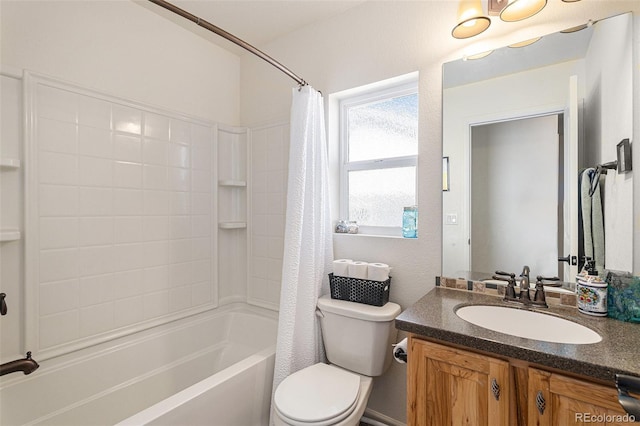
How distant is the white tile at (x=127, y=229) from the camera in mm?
1829

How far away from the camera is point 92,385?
65.1 inches

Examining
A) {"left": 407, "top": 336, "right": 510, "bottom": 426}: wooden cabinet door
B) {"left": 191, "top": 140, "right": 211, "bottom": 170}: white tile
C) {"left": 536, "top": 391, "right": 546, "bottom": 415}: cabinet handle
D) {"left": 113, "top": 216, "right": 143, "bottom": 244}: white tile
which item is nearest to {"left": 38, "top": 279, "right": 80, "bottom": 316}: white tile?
{"left": 113, "top": 216, "right": 143, "bottom": 244}: white tile

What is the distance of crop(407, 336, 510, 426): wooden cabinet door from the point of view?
945 mm

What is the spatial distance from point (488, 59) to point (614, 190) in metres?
0.81

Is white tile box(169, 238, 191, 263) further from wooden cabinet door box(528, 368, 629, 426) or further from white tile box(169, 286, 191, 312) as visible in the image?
wooden cabinet door box(528, 368, 629, 426)

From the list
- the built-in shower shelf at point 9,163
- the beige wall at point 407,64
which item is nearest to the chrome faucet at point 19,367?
the built-in shower shelf at point 9,163

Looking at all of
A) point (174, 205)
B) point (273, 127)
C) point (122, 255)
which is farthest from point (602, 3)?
point (122, 255)

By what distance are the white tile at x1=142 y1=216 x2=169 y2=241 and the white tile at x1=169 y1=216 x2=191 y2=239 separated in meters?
0.03

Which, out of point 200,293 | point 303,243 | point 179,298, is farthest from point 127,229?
point 303,243

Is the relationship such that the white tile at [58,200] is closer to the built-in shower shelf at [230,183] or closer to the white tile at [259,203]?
the built-in shower shelf at [230,183]

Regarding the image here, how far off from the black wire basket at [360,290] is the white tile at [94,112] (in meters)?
1.65

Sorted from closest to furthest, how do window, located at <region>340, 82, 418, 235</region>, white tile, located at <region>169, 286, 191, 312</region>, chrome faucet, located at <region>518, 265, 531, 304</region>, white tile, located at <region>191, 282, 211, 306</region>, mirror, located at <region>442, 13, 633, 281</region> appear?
1. mirror, located at <region>442, 13, 633, 281</region>
2. chrome faucet, located at <region>518, 265, 531, 304</region>
3. window, located at <region>340, 82, 418, 235</region>
4. white tile, located at <region>169, 286, 191, 312</region>
5. white tile, located at <region>191, 282, 211, 306</region>

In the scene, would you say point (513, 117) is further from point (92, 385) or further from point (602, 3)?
point (92, 385)

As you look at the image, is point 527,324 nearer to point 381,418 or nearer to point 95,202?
point 381,418
